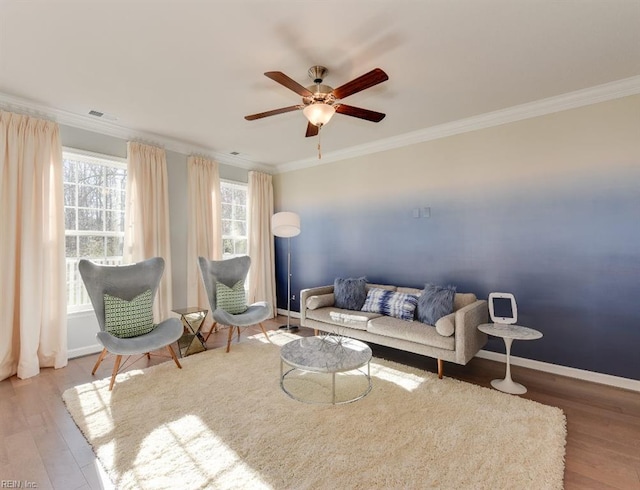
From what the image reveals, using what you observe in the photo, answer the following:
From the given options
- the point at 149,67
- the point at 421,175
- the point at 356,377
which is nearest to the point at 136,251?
the point at 149,67

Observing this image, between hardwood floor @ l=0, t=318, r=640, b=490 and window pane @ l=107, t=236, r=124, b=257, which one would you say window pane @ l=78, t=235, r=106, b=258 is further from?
hardwood floor @ l=0, t=318, r=640, b=490

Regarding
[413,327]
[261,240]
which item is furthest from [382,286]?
[261,240]

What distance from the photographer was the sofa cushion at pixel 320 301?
13.9ft

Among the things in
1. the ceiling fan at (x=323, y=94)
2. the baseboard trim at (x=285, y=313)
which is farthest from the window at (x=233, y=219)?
the ceiling fan at (x=323, y=94)

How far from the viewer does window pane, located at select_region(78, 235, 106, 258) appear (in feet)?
12.7

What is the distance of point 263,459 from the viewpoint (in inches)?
77.5

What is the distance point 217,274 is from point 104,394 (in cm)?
189

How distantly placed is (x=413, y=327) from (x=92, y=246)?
13.1ft

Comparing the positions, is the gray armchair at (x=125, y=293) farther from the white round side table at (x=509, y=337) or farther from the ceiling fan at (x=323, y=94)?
the white round side table at (x=509, y=337)

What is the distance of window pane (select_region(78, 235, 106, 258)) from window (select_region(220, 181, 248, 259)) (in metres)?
1.76

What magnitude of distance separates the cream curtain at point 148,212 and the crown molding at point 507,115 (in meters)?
2.54

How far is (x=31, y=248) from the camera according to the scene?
3.27 m

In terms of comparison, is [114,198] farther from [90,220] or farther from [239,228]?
[239,228]

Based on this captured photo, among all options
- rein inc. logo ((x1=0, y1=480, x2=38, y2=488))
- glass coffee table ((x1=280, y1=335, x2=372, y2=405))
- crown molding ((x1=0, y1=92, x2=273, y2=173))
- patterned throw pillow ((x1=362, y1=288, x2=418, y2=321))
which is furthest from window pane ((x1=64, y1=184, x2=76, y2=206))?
patterned throw pillow ((x1=362, y1=288, x2=418, y2=321))
